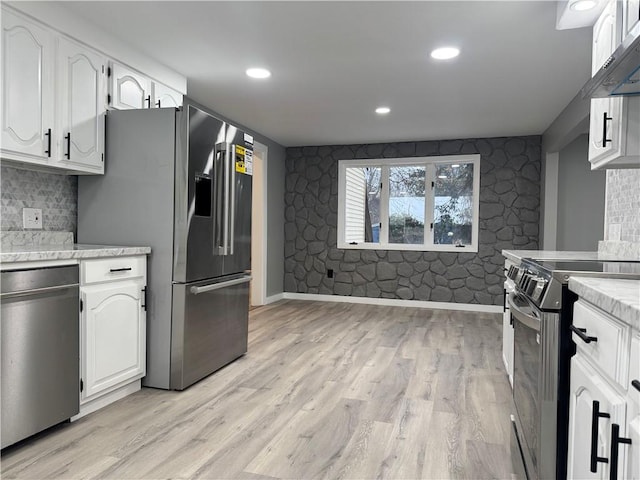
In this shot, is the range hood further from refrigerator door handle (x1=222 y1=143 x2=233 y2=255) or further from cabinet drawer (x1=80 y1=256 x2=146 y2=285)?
cabinet drawer (x1=80 y1=256 x2=146 y2=285)

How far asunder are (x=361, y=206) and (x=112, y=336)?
14.6ft

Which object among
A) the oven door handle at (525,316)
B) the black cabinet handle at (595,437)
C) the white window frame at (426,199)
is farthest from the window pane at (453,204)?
the black cabinet handle at (595,437)

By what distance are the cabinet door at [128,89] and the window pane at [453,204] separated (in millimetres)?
4064

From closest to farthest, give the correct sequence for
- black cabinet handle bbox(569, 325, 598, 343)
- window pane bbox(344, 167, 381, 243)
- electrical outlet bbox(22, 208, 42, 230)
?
1. black cabinet handle bbox(569, 325, 598, 343)
2. electrical outlet bbox(22, 208, 42, 230)
3. window pane bbox(344, 167, 381, 243)

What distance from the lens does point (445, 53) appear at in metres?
3.03

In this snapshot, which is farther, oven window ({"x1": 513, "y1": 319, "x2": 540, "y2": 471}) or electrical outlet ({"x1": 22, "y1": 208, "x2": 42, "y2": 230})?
electrical outlet ({"x1": 22, "y1": 208, "x2": 42, "y2": 230})

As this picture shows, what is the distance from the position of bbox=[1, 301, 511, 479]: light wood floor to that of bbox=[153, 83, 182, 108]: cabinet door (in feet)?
6.86

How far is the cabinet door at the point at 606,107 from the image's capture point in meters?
1.87

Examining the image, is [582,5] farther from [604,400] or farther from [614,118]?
[604,400]

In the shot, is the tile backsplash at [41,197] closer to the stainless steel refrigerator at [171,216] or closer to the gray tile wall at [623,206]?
the stainless steel refrigerator at [171,216]

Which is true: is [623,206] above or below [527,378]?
above

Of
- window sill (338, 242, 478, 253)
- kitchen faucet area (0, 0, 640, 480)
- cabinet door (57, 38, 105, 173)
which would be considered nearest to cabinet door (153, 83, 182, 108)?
kitchen faucet area (0, 0, 640, 480)

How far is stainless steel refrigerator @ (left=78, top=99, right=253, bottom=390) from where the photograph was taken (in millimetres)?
2697

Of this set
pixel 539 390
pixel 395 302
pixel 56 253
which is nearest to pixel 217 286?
pixel 56 253
